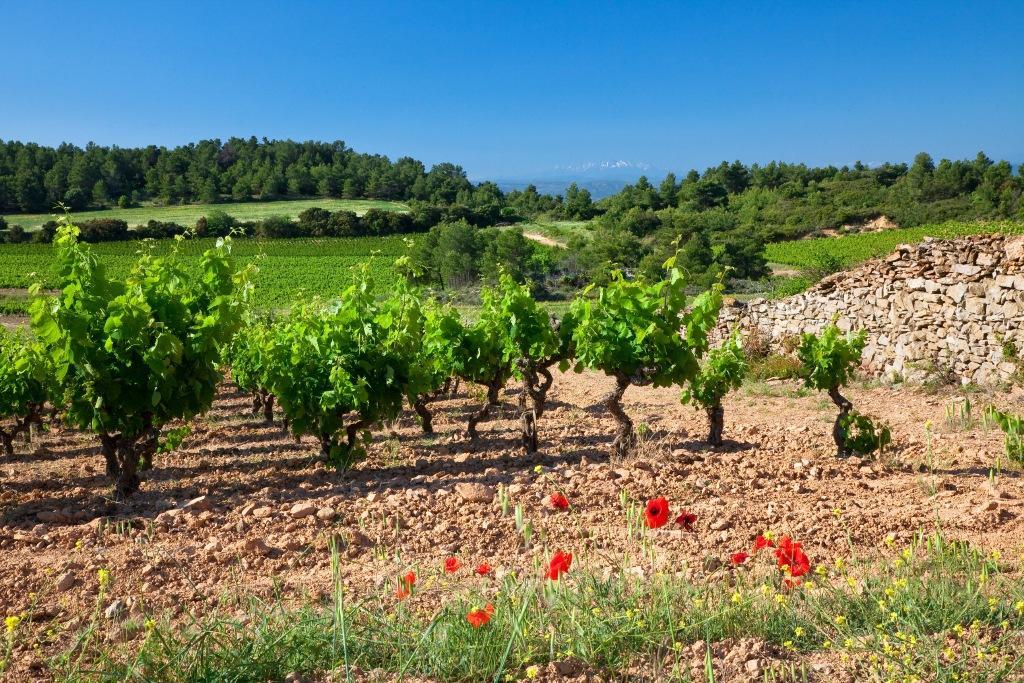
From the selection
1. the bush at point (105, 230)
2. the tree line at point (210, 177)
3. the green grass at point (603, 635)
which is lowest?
the green grass at point (603, 635)

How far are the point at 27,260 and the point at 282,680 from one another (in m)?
53.3

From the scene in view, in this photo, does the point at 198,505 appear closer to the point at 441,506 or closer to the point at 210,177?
the point at 441,506

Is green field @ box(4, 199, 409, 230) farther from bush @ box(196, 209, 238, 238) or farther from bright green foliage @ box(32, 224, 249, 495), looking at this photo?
bright green foliage @ box(32, 224, 249, 495)

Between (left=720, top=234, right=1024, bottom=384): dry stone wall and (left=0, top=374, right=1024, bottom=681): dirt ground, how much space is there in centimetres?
205

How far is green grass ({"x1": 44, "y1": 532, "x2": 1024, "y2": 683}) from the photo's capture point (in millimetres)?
2664

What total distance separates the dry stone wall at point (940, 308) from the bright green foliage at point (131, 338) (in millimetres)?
8770

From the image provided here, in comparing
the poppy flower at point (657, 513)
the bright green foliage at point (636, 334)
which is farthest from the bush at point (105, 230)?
the poppy flower at point (657, 513)

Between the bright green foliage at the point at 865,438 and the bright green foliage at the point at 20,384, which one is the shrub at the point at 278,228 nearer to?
the bright green foliage at the point at 20,384

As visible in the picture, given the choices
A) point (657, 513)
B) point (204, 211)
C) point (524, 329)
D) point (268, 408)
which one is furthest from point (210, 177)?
point (657, 513)

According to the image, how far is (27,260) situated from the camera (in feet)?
152

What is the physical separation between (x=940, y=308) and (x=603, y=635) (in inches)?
432

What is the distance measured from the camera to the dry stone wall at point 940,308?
10805 millimetres

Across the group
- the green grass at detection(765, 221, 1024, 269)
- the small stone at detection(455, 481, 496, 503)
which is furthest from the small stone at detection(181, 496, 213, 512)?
the green grass at detection(765, 221, 1024, 269)

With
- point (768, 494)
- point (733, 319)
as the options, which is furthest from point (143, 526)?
point (733, 319)
